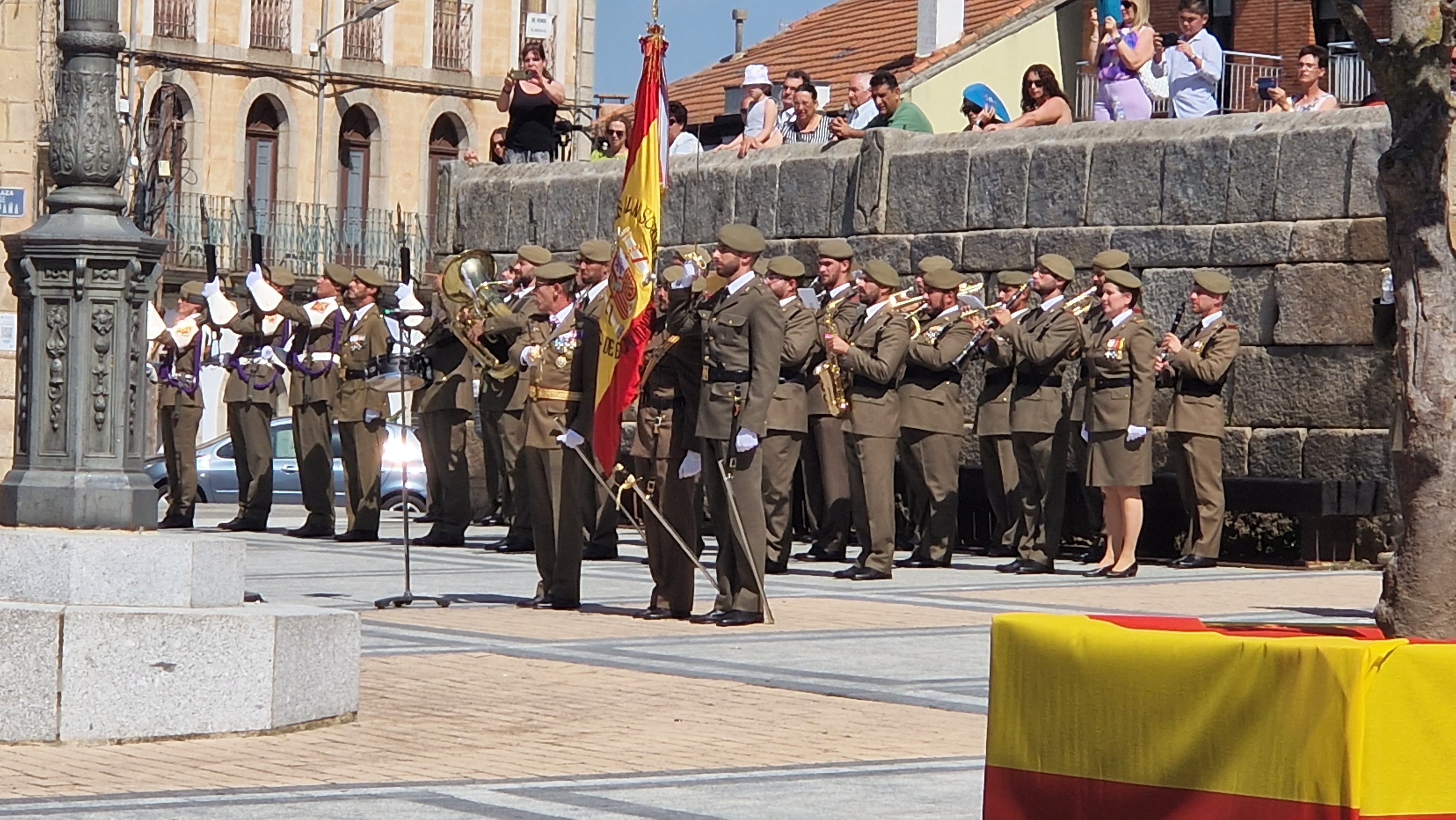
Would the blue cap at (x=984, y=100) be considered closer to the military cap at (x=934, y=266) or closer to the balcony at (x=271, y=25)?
the military cap at (x=934, y=266)

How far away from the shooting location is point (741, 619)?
12898 mm

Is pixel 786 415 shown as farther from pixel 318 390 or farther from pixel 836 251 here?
pixel 318 390

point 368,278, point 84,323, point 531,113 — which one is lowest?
point 84,323

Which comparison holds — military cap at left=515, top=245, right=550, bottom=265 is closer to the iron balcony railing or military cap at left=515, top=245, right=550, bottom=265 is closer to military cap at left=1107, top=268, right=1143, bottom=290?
military cap at left=1107, top=268, right=1143, bottom=290

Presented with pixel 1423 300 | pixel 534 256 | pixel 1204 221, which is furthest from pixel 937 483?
pixel 1423 300

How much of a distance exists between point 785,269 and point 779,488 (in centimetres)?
134

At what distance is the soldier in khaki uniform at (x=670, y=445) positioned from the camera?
43.1 ft

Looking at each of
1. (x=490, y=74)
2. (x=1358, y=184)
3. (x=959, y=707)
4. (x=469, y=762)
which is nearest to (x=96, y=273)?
(x=469, y=762)

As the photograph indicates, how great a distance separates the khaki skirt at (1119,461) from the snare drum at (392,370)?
13.8ft

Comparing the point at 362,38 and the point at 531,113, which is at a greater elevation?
the point at 362,38

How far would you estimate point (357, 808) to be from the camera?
719 cm

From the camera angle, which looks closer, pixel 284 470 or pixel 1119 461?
pixel 1119 461

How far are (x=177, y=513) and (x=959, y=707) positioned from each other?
12.6 meters

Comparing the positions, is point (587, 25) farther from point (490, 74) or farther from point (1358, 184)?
point (1358, 184)
